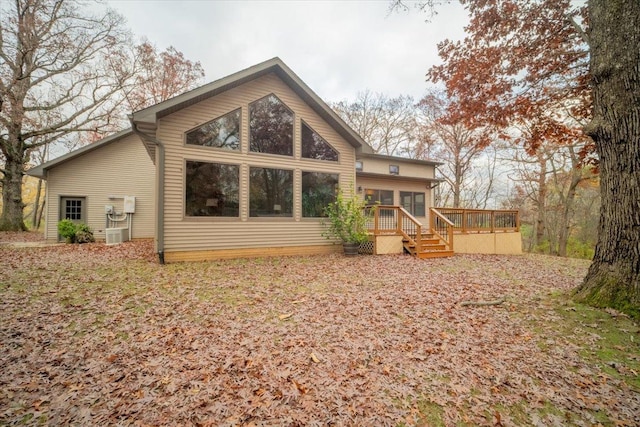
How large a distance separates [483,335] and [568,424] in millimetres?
1297

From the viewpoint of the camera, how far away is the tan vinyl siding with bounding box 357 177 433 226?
47.6 feet

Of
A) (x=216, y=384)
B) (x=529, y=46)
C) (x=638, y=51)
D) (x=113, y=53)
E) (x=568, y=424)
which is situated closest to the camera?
(x=568, y=424)

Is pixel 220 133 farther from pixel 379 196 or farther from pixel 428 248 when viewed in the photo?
pixel 379 196

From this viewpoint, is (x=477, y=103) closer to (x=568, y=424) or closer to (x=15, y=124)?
(x=568, y=424)

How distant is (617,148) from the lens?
149 inches

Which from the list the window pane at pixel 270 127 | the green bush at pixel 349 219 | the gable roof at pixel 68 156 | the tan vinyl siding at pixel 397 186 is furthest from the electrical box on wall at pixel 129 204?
the tan vinyl siding at pixel 397 186

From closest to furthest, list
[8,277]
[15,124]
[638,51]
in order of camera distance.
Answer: [638,51], [8,277], [15,124]

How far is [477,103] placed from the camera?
7.06 meters

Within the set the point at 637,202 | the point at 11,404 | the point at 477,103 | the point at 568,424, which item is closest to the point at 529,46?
the point at 477,103

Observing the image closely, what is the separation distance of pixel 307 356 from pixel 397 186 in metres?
13.8

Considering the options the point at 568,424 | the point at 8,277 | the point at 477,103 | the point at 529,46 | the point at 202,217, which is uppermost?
the point at 529,46

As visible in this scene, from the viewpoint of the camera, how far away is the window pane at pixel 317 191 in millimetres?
9312

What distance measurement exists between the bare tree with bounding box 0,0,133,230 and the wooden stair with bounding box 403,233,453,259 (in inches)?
724

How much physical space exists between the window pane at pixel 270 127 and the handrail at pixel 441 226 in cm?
581
